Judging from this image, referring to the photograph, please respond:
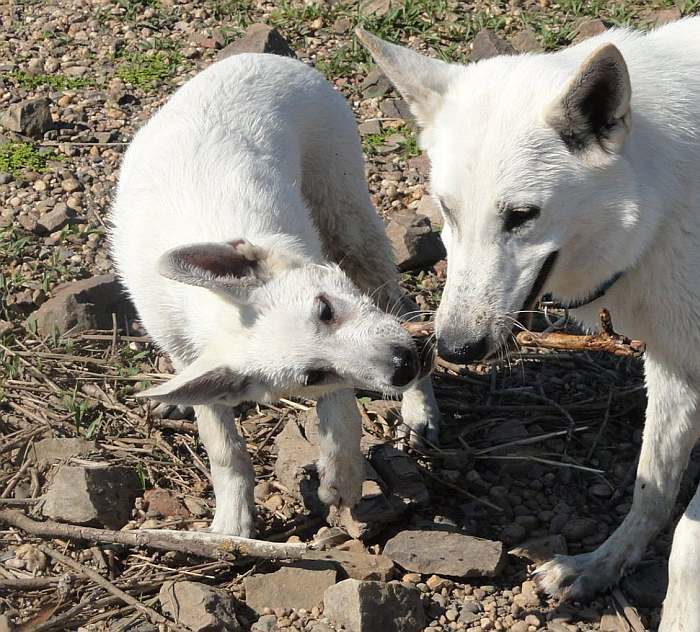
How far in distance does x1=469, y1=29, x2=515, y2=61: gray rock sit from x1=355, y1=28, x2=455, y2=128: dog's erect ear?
361 centimetres

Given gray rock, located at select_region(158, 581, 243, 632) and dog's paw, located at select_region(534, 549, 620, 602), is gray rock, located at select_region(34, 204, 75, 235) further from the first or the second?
dog's paw, located at select_region(534, 549, 620, 602)

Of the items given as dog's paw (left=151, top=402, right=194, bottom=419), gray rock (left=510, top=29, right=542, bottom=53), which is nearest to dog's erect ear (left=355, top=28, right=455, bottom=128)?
dog's paw (left=151, top=402, right=194, bottom=419)

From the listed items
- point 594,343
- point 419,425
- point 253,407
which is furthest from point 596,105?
point 253,407

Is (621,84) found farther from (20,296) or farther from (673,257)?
(20,296)

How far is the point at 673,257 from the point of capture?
3.81 m

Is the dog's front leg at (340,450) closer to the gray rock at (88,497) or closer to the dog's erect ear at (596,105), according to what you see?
the gray rock at (88,497)

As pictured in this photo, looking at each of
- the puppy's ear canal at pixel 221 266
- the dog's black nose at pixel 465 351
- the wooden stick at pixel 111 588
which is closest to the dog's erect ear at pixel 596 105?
the dog's black nose at pixel 465 351

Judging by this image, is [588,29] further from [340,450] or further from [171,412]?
[340,450]

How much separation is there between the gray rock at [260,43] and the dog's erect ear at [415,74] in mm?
3625

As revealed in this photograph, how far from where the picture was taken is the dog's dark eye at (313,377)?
394cm

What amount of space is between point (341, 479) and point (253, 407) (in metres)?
1.05

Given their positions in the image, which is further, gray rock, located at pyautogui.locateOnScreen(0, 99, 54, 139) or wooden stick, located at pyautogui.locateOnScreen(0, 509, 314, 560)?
gray rock, located at pyautogui.locateOnScreen(0, 99, 54, 139)

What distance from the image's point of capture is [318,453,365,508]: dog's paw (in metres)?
4.57

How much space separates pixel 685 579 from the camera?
402cm
